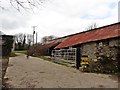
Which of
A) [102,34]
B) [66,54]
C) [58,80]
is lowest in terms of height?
[58,80]

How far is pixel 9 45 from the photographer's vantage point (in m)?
43.1

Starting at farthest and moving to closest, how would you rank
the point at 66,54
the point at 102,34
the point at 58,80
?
the point at 66,54, the point at 102,34, the point at 58,80

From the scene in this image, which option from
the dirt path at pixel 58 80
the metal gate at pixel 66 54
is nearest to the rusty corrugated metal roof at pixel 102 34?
the metal gate at pixel 66 54

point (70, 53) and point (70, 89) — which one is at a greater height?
point (70, 53)

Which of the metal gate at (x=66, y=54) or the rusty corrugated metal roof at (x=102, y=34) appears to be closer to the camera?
the rusty corrugated metal roof at (x=102, y=34)

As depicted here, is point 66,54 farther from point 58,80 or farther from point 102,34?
point 58,80

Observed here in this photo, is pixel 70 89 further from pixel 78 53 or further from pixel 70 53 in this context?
pixel 70 53

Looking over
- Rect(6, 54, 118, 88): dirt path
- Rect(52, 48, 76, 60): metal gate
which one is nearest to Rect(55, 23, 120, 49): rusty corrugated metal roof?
Rect(52, 48, 76, 60): metal gate

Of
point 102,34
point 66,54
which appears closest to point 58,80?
point 102,34

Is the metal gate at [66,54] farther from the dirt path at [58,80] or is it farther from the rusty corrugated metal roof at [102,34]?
the dirt path at [58,80]

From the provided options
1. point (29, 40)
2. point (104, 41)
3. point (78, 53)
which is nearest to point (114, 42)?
point (104, 41)

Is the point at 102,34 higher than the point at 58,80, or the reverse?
the point at 102,34

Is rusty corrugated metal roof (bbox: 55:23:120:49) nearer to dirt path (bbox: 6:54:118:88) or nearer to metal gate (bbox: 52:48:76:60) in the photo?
metal gate (bbox: 52:48:76:60)

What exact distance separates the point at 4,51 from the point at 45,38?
6098cm
